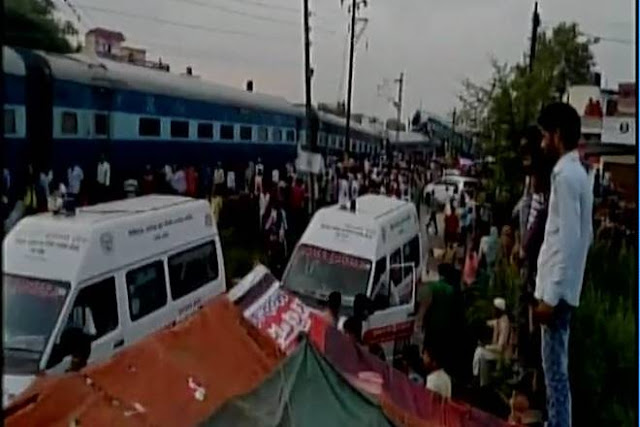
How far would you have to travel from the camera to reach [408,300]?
2.15 meters

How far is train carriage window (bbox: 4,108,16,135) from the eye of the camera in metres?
1.68

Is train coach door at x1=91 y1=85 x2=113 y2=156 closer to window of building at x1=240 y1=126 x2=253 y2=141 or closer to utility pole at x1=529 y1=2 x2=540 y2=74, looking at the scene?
window of building at x1=240 y1=126 x2=253 y2=141

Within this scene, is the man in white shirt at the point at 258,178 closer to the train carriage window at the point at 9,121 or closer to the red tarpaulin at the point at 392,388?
the red tarpaulin at the point at 392,388

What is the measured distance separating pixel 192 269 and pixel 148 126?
26cm

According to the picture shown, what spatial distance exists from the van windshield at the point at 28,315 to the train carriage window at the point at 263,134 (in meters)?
0.50

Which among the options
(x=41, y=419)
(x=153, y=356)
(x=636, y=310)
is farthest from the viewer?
(x=636, y=310)

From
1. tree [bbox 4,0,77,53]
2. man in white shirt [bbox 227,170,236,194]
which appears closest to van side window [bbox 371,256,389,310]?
man in white shirt [bbox 227,170,236,194]

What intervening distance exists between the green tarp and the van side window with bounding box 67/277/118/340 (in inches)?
9.0

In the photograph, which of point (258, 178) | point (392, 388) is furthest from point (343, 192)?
point (392, 388)

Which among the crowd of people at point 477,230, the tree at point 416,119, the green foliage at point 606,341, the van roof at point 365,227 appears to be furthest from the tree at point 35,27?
the green foliage at point 606,341

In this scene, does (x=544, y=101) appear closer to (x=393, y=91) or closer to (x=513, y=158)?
(x=513, y=158)

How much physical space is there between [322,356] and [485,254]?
0.45m

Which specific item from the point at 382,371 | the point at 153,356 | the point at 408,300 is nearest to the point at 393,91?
the point at 408,300

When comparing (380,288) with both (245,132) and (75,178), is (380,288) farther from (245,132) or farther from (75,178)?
(75,178)
